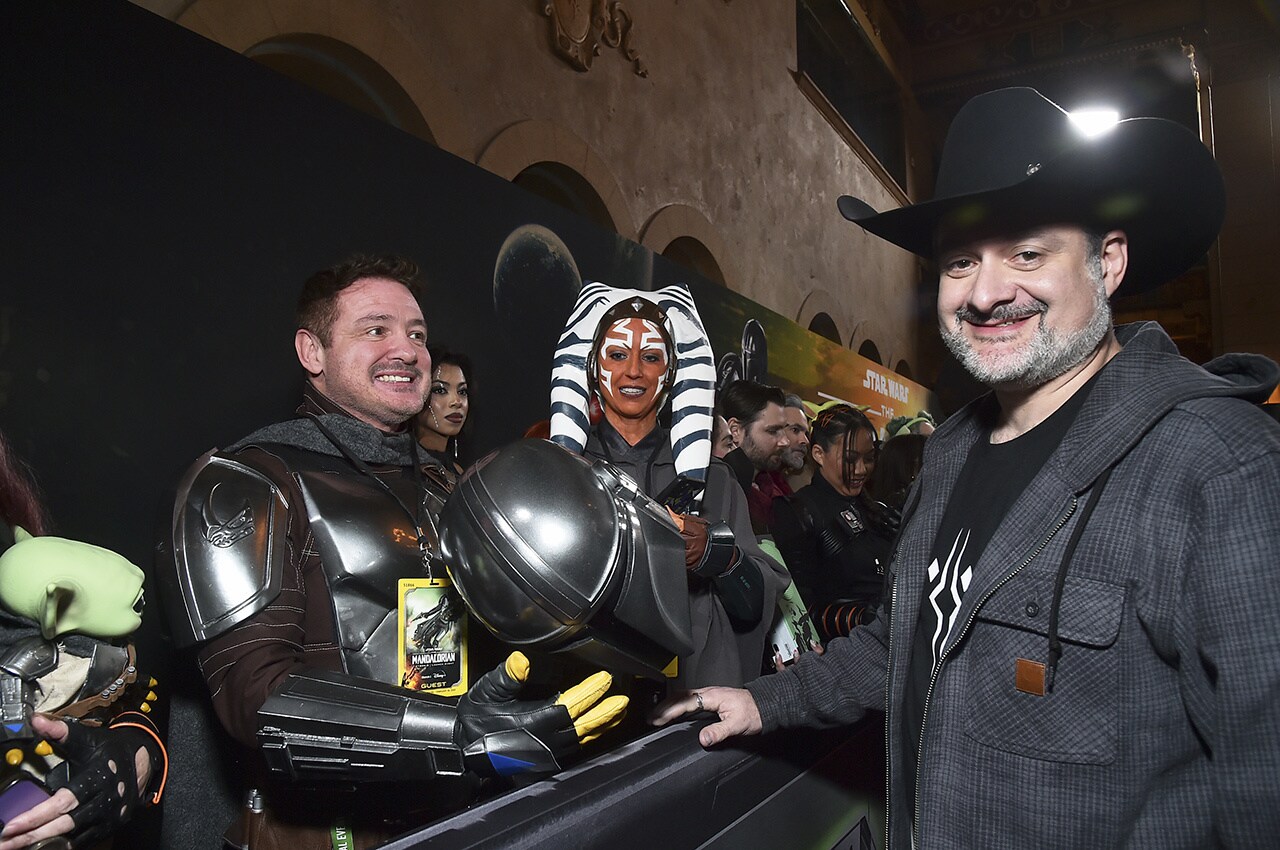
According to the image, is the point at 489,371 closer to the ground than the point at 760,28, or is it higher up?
closer to the ground

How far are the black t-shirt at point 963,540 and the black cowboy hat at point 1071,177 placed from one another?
34 centimetres

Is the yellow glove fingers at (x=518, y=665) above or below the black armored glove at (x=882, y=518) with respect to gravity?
below

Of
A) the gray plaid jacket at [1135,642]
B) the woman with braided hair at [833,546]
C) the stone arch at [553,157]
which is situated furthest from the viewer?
the stone arch at [553,157]

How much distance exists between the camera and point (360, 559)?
1748 mm

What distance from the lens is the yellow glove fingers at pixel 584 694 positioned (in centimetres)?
133

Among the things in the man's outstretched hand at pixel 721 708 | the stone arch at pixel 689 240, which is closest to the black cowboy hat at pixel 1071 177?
the man's outstretched hand at pixel 721 708

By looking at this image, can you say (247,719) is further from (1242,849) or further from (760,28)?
(760,28)

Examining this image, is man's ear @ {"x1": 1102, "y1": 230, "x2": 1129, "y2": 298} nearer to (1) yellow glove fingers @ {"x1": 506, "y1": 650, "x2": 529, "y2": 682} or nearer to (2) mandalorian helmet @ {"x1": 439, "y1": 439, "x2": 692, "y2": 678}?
(2) mandalorian helmet @ {"x1": 439, "y1": 439, "x2": 692, "y2": 678}

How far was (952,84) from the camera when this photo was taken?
59.3 ft

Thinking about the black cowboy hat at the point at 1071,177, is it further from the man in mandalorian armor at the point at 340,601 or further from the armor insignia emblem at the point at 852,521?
the armor insignia emblem at the point at 852,521

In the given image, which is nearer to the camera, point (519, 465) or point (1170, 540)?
point (1170, 540)

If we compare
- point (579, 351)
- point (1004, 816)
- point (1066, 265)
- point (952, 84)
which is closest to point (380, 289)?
point (579, 351)

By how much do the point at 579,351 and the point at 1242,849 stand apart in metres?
1.97

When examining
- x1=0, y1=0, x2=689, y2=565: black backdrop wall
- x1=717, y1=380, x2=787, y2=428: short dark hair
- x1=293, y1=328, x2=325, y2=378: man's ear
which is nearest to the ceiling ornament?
x1=717, y1=380, x2=787, y2=428: short dark hair
